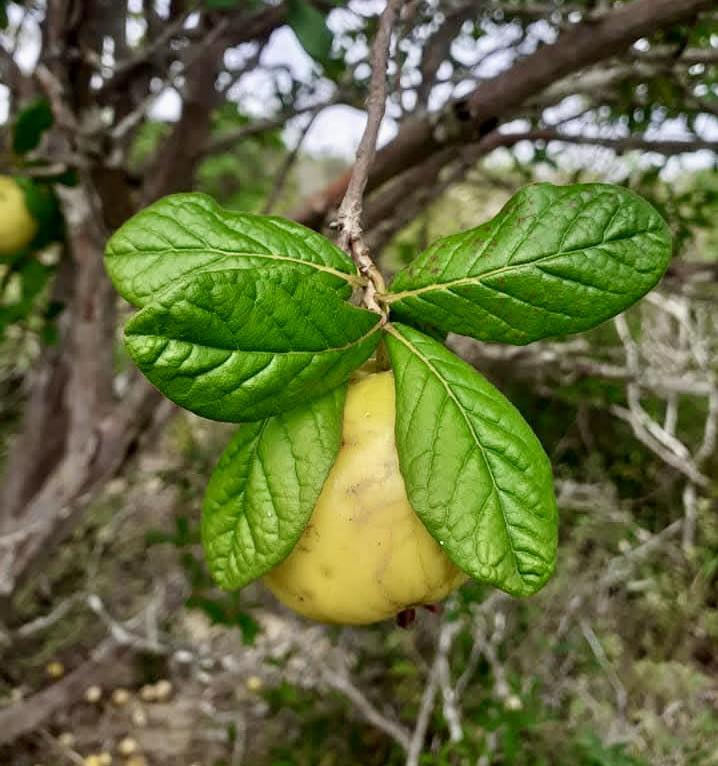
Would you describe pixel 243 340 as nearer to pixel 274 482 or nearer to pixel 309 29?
pixel 274 482

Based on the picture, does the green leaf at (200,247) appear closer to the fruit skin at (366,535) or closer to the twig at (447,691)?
the fruit skin at (366,535)

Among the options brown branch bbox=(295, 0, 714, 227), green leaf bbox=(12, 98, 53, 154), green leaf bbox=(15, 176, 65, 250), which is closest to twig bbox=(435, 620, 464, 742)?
brown branch bbox=(295, 0, 714, 227)

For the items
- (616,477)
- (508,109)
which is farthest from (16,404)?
(508,109)

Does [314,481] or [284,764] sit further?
[284,764]

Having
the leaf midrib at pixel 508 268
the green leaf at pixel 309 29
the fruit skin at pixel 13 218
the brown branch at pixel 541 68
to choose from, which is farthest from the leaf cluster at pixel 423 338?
the fruit skin at pixel 13 218

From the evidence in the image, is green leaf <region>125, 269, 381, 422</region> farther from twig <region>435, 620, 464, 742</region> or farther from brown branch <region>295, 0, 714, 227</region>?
twig <region>435, 620, 464, 742</region>

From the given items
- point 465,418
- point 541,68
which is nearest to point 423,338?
point 465,418

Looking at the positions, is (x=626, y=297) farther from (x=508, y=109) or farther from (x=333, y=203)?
(x=333, y=203)
